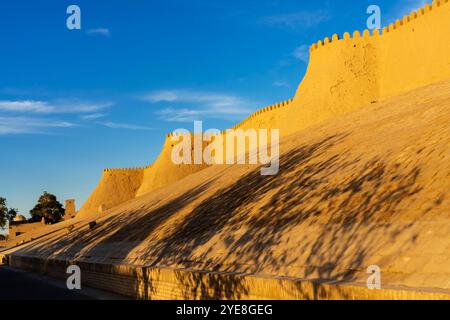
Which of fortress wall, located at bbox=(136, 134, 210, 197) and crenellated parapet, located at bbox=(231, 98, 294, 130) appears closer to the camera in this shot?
crenellated parapet, located at bbox=(231, 98, 294, 130)

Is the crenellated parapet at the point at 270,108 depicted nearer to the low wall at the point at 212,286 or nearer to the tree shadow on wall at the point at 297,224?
the tree shadow on wall at the point at 297,224

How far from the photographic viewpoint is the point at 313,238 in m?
10.5

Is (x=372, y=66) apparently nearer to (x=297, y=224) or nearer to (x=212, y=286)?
(x=297, y=224)

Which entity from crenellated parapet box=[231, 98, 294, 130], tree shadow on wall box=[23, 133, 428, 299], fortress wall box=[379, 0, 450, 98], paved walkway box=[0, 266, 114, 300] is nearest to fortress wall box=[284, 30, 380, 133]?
fortress wall box=[379, 0, 450, 98]

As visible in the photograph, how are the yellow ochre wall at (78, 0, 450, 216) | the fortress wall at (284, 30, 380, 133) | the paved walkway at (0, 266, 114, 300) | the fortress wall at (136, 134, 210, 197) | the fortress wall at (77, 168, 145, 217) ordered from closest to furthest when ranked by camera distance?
1. the paved walkway at (0, 266, 114, 300)
2. the yellow ochre wall at (78, 0, 450, 216)
3. the fortress wall at (284, 30, 380, 133)
4. the fortress wall at (136, 134, 210, 197)
5. the fortress wall at (77, 168, 145, 217)

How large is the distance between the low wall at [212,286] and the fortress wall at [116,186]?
61.9m

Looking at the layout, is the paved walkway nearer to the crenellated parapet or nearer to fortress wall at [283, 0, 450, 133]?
fortress wall at [283, 0, 450, 133]

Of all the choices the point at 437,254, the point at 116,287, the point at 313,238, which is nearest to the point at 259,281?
the point at 313,238

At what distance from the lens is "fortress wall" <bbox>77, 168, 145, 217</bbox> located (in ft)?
256

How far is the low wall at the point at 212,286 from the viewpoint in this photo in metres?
6.87

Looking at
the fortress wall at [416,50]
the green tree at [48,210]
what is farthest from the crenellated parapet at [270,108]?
the green tree at [48,210]

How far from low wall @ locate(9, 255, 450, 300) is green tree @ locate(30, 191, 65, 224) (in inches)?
3426

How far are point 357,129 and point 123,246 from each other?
361 inches

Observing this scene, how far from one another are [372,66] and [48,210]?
7919 cm
